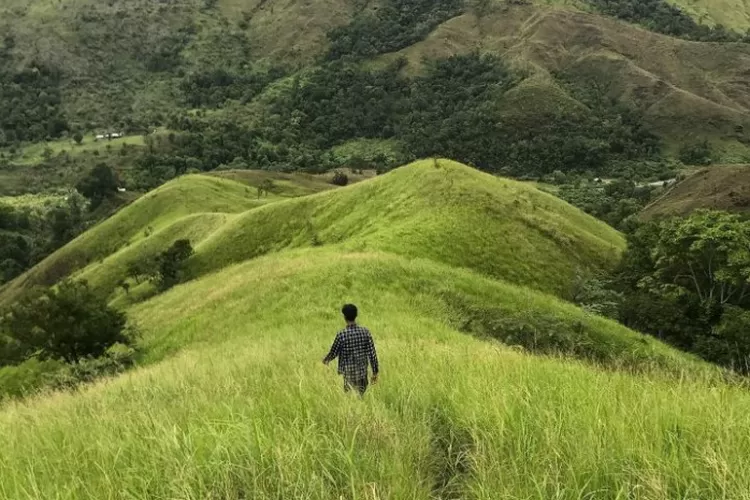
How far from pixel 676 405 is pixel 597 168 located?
7079 inches

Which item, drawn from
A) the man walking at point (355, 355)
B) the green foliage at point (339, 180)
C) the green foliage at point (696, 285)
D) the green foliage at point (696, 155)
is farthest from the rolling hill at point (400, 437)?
the green foliage at point (696, 155)

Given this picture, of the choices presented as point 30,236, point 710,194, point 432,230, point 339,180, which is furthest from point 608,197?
point 30,236

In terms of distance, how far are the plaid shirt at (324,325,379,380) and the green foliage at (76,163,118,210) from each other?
407ft

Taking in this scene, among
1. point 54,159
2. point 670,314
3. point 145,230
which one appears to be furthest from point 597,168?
point 54,159

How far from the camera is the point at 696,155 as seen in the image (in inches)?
6713

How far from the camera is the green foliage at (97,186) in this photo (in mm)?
119688

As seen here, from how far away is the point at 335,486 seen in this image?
3.97 metres

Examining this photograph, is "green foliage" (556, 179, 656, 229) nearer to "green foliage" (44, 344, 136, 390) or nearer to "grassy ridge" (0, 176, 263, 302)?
"grassy ridge" (0, 176, 263, 302)

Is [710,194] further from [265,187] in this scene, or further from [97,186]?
[97,186]

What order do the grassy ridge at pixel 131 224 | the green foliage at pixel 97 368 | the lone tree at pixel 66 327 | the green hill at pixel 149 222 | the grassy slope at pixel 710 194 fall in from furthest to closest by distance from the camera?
the grassy ridge at pixel 131 224, the green hill at pixel 149 222, the grassy slope at pixel 710 194, the lone tree at pixel 66 327, the green foliage at pixel 97 368

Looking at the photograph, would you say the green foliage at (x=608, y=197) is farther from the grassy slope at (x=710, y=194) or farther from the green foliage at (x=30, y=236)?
the green foliage at (x=30, y=236)

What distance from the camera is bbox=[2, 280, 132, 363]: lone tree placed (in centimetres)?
2598

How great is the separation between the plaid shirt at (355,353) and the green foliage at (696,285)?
87.9ft

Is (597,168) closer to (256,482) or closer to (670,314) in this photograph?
(670,314)
